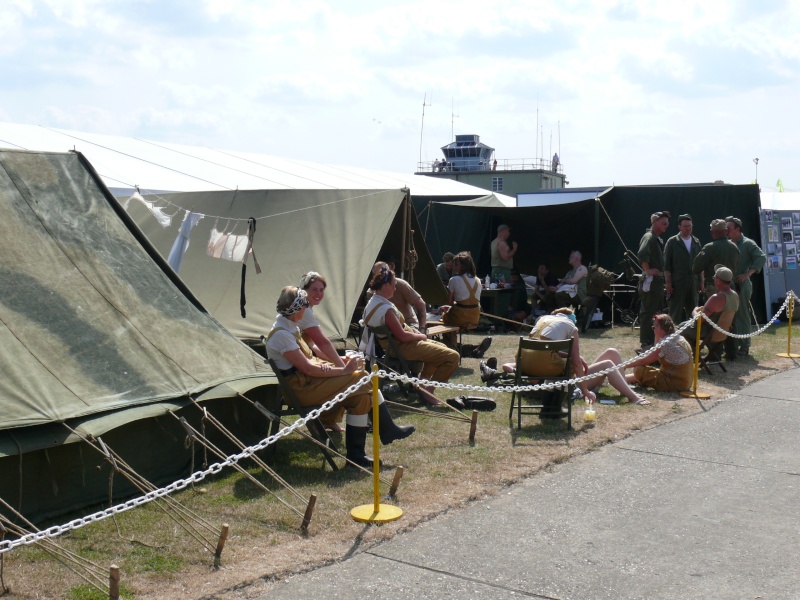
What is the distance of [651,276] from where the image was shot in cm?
1023

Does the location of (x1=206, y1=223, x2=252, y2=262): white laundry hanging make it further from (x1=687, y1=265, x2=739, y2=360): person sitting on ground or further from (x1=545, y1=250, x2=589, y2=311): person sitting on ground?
(x1=545, y1=250, x2=589, y2=311): person sitting on ground

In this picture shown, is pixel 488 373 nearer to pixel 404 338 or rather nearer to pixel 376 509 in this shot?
pixel 404 338

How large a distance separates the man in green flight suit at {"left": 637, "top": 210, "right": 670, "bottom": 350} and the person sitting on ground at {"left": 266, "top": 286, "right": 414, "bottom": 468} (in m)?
5.64

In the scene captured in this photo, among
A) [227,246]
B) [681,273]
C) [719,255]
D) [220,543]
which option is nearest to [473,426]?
[220,543]

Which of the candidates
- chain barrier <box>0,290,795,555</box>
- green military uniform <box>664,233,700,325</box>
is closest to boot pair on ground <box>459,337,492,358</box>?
green military uniform <box>664,233,700,325</box>

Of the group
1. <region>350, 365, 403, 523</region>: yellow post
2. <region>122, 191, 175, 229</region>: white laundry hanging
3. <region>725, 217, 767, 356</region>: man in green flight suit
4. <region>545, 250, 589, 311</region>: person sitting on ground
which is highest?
<region>122, 191, 175, 229</region>: white laundry hanging

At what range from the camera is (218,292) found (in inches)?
329

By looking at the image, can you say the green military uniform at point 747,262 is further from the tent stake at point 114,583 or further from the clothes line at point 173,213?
the tent stake at point 114,583

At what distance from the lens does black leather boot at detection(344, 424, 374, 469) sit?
17.6 feet

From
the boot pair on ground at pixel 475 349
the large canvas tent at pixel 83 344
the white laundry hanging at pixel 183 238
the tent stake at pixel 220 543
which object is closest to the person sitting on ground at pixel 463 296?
the boot pair on ground at pixel 475 349

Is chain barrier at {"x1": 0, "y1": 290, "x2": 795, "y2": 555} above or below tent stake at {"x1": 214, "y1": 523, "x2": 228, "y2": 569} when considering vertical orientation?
above

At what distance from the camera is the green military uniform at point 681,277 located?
9.98 metres

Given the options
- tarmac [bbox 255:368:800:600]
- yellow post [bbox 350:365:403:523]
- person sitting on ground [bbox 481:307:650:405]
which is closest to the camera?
tarmac [bbox 255:368:800:600]

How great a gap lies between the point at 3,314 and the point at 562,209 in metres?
9.96
